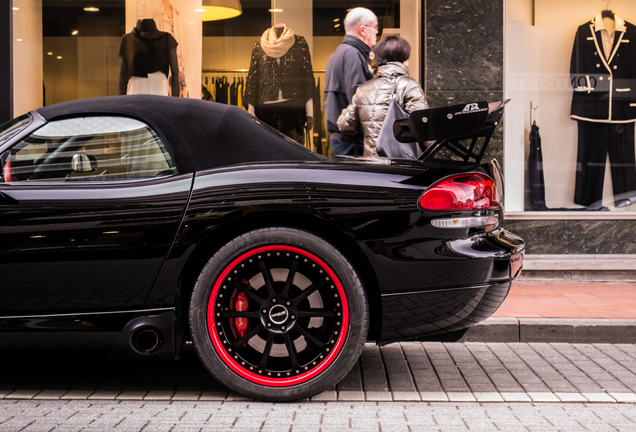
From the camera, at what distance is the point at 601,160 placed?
7652 millimetres

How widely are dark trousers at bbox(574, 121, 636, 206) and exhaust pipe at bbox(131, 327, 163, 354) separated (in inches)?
223

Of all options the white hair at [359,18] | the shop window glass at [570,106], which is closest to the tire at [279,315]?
the white hair at [359,18]

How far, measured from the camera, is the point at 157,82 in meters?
7.72

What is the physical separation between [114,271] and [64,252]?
0.82 ft

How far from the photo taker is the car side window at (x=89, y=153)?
11.2 ft

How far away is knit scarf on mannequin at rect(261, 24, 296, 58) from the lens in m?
7.69

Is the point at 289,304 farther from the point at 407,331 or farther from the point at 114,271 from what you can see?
the point at 114,271

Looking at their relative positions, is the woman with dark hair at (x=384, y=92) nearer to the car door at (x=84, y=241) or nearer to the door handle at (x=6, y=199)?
the car door at (x=84, y=241)

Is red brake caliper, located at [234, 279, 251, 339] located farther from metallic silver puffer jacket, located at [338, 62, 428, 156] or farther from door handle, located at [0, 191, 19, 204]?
metallic silver puffer jacket, located at [338, 62, 428, 156]

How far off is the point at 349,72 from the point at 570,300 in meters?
2.69

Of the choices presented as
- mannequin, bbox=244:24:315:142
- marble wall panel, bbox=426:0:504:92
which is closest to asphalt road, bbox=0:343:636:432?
marble wall panel, bbox=426:0:504:92

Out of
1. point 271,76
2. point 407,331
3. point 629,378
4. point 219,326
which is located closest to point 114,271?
point 219,326

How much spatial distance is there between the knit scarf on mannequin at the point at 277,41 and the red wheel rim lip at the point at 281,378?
4804 millimetres

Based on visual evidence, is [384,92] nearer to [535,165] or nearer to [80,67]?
[535,165]
